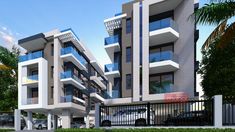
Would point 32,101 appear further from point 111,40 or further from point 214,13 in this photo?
point 214,13

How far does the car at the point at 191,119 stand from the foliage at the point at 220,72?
433 inches

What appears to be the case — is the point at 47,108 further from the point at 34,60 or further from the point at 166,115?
the point at 166,115

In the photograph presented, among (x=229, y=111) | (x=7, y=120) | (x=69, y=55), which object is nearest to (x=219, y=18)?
(x=229, y=111)

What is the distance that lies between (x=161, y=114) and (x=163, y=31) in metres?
18.2

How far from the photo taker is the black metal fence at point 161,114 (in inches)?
663

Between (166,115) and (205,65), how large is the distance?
50.1ft

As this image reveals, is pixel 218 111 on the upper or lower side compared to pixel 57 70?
lower

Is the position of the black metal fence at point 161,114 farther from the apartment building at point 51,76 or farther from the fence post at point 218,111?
the apartment building at point 51,76

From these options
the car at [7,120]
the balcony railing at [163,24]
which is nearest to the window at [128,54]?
the balcony railing at [163,24]

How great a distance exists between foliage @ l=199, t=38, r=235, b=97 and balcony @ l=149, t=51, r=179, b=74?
15.2 ft

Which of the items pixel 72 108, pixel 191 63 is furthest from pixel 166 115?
pixel 72 108

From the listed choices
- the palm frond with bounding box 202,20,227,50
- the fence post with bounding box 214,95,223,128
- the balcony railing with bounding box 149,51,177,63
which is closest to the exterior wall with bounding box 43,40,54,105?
the balcony railing with bounding box 149,51,177,63

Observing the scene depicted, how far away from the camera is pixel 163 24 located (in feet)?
115

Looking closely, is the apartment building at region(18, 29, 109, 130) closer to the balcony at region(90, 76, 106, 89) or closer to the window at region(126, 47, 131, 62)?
Result: the balcony at region(90, 76, 106, 89)
